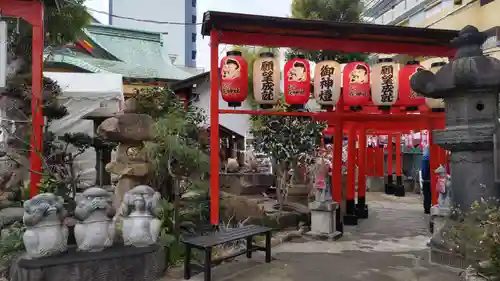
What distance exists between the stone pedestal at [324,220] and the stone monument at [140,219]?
4343mm

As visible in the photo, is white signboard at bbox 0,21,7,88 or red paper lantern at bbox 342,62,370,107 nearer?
white signboard at bbox 0,21,7,88

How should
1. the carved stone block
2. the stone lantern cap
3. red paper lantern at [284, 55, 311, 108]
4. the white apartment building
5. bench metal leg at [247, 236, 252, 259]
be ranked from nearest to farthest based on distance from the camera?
the stone lantern cap, bench metal leg at [247, 236, 252, 259], the carved stone block, red paper lantern at [284, 55, 311, 108], the white apartment building

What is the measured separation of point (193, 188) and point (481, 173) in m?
5.18

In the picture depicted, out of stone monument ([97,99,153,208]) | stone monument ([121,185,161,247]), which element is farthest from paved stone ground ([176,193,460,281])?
stone monument ([97,99,153,208])

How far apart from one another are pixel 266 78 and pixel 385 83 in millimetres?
2501

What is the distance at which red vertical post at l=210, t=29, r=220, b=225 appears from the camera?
24.3ft

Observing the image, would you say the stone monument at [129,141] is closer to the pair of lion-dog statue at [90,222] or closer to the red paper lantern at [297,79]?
the pair of lion-dog statue at [90,222]

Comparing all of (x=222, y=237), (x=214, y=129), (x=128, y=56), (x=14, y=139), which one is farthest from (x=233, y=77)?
(x=128, y=56)

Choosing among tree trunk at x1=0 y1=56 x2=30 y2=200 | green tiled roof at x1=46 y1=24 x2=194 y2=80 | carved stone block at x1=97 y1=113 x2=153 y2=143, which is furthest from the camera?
green tiled roof at x1=46 y1=24 x2=194 y2=80

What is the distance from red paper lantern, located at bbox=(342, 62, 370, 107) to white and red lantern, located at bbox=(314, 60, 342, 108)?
0.90 ft

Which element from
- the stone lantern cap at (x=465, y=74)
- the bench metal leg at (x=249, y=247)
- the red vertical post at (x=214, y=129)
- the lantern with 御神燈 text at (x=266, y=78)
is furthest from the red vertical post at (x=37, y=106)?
the stone lantern cap at (x=465, y=74)

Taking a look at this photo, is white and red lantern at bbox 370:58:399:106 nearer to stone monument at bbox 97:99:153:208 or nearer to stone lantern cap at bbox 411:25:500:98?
stone lantern cap at bbox 411:25:500:98

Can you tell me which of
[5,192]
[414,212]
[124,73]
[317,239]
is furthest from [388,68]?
[124,73]

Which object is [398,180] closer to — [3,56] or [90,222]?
[90,222]
